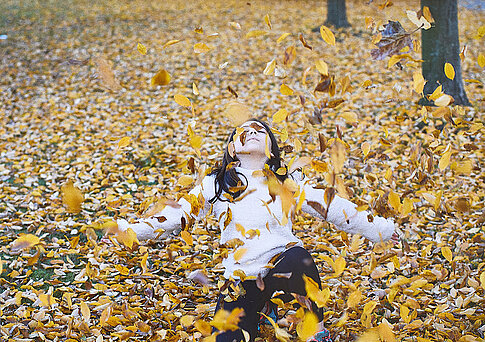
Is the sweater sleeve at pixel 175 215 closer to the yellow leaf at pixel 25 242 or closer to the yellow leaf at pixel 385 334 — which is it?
the yellow leaf at pixel 25 242

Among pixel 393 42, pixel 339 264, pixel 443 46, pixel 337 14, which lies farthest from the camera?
pixel 337 14

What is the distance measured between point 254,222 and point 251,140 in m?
0.41

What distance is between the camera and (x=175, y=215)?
7.85ft

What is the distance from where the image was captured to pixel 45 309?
2.74 meters

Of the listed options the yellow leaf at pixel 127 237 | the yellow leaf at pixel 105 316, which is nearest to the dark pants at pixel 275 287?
the yellow leaf at pixel 127 237

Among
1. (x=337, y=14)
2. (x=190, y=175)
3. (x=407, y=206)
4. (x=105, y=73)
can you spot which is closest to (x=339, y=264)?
(x=407, y=206)

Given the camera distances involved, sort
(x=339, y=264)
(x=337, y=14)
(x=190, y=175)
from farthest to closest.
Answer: (x=337, y=14)
(x=190, y=175)
(x=339, y=264)

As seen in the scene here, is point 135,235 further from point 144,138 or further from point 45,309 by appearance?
point 144,138

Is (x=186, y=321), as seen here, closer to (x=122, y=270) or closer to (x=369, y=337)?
(x=122, y=270)

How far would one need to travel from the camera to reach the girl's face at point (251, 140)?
7.84ft

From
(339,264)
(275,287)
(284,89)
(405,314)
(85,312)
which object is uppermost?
(284,89)

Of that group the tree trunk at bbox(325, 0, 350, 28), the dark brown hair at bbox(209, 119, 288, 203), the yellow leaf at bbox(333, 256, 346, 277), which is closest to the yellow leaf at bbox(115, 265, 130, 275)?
the dark brown hair at bbox(209, 119, 288, 203)

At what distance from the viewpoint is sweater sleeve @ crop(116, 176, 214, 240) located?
230 centimetres

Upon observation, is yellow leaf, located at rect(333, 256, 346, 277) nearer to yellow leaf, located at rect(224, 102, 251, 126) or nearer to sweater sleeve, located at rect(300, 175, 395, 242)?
sweater sleeve, located at rect(300, 175, 395, 242)
